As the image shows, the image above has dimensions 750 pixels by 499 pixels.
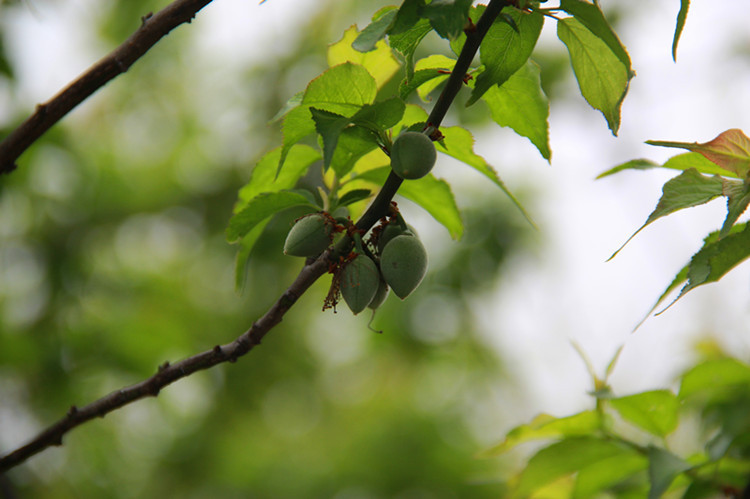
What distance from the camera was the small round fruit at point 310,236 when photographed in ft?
2.48

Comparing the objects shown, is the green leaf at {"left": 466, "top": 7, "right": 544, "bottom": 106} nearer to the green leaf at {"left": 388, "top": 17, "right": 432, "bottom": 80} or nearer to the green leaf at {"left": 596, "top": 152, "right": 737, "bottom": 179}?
the green leaf at {"left": 388, "top": 17, "right": 432, "bottom": 80}

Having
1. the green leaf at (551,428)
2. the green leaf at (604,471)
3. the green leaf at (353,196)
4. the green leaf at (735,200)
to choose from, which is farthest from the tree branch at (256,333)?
the green leaf at (604,471)

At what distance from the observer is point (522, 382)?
4.88 metres

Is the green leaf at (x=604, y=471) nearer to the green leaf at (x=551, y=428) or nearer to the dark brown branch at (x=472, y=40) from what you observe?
the green leaf at (x=551, y=428)

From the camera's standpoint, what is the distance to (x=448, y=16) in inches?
20.4

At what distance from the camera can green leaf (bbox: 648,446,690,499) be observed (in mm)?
837

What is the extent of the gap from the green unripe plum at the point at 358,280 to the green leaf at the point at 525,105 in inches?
10.0

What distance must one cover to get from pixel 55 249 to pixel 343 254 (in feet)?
12.3

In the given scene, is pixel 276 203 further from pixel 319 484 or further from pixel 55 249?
pixel 319 484

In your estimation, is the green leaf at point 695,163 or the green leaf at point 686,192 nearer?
the green leaf at point 686,192

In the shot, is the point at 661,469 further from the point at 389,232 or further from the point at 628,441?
the point at 389,232

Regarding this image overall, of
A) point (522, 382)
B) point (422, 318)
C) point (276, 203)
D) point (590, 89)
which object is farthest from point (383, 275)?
point (522, 382)

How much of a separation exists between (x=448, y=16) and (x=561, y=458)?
0.82 meters

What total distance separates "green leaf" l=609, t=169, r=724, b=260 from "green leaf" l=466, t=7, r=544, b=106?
0.75 feet
